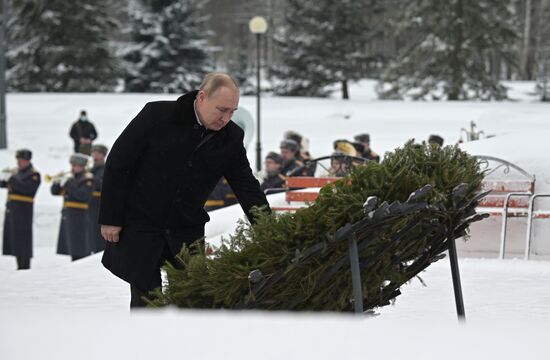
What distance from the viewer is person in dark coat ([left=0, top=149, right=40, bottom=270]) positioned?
13875 mm

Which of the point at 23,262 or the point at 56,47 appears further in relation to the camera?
the point at 56,47

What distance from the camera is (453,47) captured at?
3894cm

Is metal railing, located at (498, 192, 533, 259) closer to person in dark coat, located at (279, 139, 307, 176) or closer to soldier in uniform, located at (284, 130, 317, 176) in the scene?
soldier in uniform, located at (284, 130, 317, 176)

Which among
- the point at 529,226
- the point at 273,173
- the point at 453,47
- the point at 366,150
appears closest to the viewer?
the point at 529,226

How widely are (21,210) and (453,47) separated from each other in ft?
89.2

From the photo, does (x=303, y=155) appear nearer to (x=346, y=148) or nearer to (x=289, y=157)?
(x=289, y=157)

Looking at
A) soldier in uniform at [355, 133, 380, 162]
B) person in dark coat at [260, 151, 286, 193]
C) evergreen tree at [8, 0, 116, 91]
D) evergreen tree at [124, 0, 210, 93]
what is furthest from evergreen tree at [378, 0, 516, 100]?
person in dark coat at [260, 151, 286, 193]

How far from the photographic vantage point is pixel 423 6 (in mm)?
39594

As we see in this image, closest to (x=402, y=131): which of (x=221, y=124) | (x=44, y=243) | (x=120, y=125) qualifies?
(x=120, y=125)

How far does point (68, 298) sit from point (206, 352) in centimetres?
598

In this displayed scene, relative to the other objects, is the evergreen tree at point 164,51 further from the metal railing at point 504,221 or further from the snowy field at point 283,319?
the metal railing at point 504,221

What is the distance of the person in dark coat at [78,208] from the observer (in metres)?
13.4

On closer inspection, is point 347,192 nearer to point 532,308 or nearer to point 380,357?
point 380,357

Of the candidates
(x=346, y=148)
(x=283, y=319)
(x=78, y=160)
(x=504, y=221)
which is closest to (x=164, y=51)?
(x=78, y=160)
